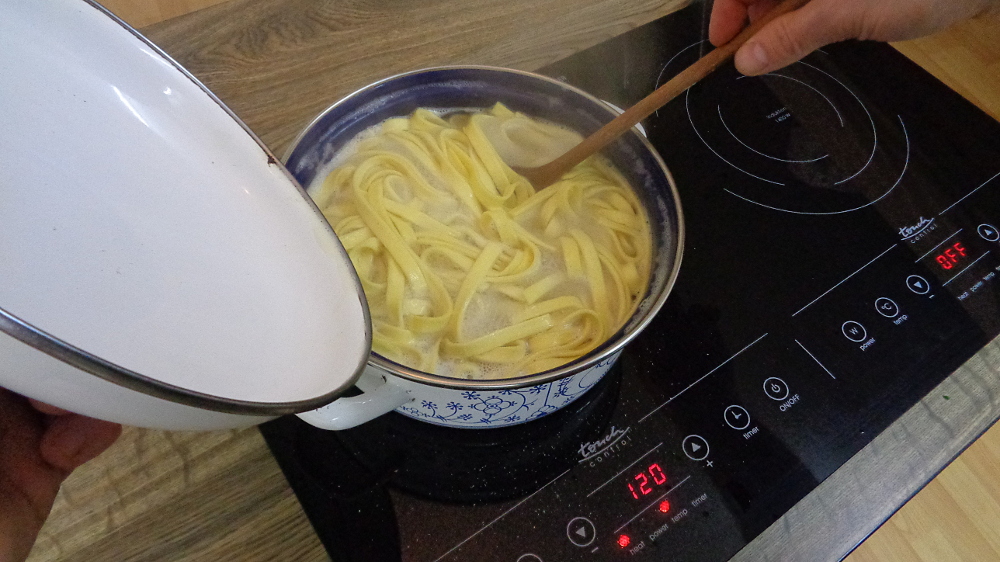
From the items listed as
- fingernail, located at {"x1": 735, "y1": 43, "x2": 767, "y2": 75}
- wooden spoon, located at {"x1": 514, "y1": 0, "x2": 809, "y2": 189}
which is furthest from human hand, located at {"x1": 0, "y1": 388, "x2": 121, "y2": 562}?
fingernail, located at {"x1": 735, "y1": 43, "x2": 767, "y2": 75}

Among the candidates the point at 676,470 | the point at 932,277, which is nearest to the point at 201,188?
the point at 676,470

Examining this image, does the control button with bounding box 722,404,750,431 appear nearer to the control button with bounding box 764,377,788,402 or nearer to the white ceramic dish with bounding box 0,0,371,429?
the control button with bounding box 764,377,788,402

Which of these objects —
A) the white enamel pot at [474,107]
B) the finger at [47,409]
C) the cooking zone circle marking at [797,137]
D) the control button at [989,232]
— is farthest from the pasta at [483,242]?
the control button at [989,232]

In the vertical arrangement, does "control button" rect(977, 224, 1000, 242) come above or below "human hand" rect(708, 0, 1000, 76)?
below

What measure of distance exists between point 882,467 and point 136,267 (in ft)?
2.85

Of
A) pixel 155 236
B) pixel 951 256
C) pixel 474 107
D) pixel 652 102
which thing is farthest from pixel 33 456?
pixel 951 256

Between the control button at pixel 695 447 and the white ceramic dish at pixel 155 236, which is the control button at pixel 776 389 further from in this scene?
the white ceramic dish at pixel 155 236

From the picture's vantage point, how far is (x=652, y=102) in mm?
760

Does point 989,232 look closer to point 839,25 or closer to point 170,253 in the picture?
point 839,25

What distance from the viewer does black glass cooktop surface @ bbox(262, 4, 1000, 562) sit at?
0.71m

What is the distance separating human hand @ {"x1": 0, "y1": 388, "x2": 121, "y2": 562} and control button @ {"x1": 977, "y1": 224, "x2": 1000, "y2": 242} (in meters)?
1.28

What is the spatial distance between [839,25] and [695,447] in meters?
0.61

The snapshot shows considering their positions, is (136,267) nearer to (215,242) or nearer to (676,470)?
(215,242)

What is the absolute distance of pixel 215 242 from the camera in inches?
20.8
